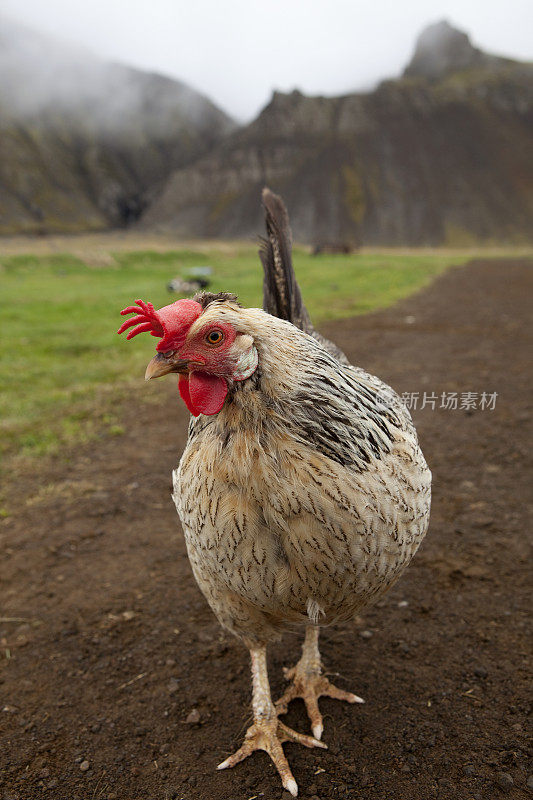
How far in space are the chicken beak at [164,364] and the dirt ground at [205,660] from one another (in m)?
1.85

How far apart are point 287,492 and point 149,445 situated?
4.10 m

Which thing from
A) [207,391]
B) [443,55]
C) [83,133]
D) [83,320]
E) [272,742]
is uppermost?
[443,55]

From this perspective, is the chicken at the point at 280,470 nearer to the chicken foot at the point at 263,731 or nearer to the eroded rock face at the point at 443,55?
the chicken foot at the point at 263,731

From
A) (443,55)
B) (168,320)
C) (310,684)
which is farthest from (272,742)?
(443,55)

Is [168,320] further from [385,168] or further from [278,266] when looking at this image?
[385,168]

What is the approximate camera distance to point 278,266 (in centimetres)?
271

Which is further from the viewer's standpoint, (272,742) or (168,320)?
(272,742)

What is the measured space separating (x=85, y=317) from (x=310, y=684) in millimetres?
11018

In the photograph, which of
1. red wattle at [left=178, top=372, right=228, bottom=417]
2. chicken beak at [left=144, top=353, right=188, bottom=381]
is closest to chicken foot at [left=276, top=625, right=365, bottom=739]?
red wattle at [left=178, top=372, right=228, bottom=417]

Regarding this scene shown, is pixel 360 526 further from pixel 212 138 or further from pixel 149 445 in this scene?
pixel 212 138

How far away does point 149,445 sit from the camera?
5.47 m

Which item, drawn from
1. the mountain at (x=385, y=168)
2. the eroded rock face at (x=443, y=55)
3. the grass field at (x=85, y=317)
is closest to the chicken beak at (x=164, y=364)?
the grass field at (x=85, y=317)

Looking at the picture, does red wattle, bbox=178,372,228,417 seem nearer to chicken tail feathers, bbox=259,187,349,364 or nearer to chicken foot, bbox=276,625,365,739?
chicken tail feathers, bbox=259,187,349,364

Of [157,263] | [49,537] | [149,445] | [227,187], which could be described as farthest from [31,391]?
[227,187]
